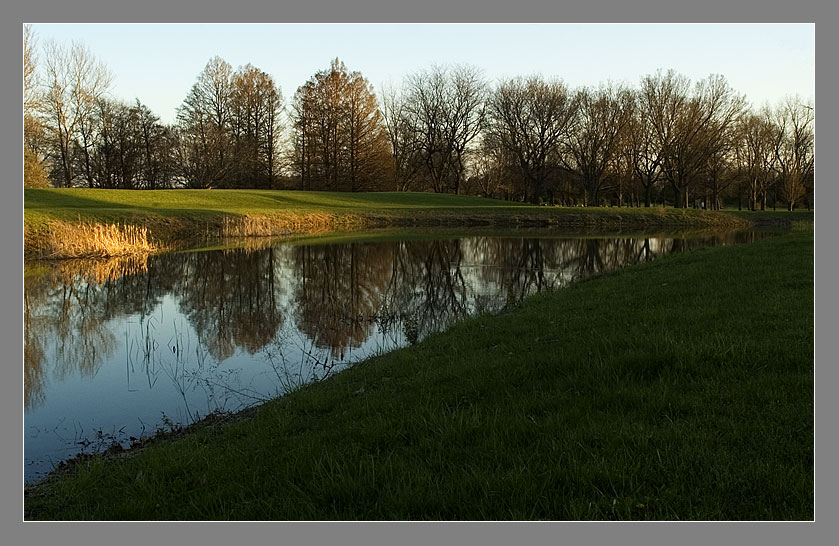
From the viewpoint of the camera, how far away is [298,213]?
42.1m

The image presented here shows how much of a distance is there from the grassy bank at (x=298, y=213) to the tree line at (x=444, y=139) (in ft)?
26.6

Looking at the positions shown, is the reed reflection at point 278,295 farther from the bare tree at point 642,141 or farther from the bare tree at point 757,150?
the bare tree at point 757,150

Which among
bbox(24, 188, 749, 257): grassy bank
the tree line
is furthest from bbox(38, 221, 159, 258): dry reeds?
the tree line

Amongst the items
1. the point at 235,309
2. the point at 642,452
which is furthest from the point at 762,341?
the point at 235,309

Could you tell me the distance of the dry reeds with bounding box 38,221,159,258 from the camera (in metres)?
21.9

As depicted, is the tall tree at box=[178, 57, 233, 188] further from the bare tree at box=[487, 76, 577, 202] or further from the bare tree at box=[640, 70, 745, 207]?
the bare tree at box=[640, 70, 745, 207]

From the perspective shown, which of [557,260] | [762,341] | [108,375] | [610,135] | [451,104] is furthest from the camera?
[451,104]

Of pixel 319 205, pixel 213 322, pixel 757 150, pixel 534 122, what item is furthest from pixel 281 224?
pixel 757 150

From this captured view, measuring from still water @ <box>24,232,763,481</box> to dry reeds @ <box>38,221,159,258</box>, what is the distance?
3.70 ft

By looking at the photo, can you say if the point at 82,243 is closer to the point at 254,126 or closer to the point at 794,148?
the point at 254,126

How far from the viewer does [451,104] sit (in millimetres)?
66500

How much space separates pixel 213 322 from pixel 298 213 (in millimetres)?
30303

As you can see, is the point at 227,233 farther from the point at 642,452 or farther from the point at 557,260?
the point at 642,452

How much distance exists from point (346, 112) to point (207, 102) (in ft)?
44.9
